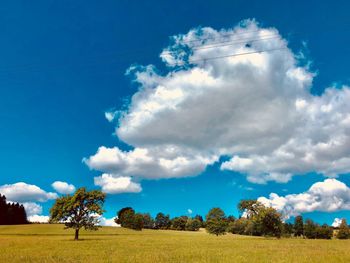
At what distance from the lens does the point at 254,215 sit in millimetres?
96062

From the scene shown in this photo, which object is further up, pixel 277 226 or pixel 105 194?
pixel 105 194

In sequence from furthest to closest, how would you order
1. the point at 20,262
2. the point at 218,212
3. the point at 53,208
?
the point at 218,212, the point at 53,208, the point at 20,262

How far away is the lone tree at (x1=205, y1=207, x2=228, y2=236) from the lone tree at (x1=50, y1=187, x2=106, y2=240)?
43737mm

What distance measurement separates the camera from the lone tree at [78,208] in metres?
68.0

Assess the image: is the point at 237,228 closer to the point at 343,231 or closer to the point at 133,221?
the point at 343,231

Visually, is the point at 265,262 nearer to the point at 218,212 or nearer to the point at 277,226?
the point at 277,226

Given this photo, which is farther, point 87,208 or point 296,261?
point 87,208

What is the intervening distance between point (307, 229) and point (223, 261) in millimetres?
133499

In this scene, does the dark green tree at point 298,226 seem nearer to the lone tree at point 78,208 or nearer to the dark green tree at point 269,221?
the dark green tree at point 269,221

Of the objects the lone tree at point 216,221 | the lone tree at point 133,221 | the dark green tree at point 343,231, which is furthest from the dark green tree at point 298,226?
the lone tree at point 133,221

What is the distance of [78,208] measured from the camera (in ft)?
227

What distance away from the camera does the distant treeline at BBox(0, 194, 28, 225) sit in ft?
592

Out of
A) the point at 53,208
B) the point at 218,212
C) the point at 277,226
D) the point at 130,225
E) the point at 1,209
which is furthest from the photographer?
the point at 1,209

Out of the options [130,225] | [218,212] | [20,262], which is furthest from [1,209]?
[20,262]
